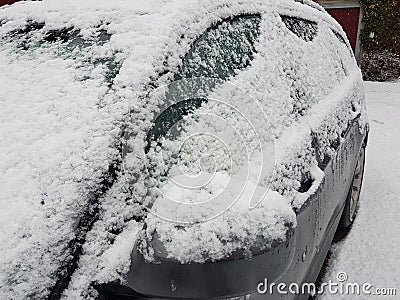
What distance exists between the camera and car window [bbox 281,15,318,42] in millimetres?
2336

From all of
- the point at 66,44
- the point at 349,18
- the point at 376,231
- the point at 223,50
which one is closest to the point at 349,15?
the point at 349,18

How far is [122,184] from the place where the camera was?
129 cm

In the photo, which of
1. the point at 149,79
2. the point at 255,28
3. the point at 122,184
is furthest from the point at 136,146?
the point at 255,28

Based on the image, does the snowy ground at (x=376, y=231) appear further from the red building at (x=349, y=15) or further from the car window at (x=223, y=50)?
the red building at (x=349, y=15)

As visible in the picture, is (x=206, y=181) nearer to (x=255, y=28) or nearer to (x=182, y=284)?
(x=182, y=284)

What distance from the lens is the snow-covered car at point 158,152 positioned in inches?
43.8

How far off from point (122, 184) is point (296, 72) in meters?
1.15

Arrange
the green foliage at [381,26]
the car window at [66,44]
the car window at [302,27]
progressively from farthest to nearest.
A: the green foliage at [381,26]
the car window at [302,27]
the car window at [66,44]

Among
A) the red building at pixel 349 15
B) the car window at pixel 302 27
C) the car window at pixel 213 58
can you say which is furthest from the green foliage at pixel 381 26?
the car window at pixel 213 58

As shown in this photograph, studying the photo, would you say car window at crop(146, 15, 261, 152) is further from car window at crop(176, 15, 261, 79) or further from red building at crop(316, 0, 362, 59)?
red building at crop(316, 0, 362, 59)

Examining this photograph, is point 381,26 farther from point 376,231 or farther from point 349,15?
point 376,231

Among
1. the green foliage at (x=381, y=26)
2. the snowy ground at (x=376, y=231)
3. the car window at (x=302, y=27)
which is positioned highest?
the car window at (x=302, y=27)

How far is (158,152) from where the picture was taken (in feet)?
4.56

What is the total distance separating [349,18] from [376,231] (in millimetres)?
7719
